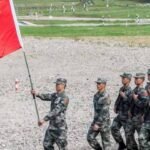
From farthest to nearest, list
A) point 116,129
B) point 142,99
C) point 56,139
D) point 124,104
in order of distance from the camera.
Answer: point 116,129, point 124,104, point 142,99, point 56,139

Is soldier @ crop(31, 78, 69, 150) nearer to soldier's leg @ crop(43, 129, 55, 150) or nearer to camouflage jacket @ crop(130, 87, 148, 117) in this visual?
soldier's leg @ crop(43, 129, 55, 150)

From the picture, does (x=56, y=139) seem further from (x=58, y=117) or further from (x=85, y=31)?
(x=85, y=31)

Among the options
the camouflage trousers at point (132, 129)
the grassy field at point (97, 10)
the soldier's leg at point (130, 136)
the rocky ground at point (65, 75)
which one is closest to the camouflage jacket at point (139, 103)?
the camouflage trousers at point (132, 129)

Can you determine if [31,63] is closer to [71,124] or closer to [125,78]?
[71,124]

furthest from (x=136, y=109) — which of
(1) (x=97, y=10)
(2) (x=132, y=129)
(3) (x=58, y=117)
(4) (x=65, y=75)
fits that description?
(1) (x=97, y=10)

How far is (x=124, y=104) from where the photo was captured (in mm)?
15586

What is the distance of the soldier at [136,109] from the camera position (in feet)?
49.2

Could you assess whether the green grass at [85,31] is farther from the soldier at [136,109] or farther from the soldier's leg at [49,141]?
Answer: the soldier's leg at [49,141]

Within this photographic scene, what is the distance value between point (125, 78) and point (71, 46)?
27.9m

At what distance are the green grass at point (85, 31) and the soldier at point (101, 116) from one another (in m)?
35.2

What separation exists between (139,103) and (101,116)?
90 cm

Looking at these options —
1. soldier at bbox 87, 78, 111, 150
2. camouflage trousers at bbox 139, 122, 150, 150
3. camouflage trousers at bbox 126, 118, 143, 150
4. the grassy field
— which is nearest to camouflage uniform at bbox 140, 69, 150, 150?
camouflage trousers at bbox 139, 122, 150, 150

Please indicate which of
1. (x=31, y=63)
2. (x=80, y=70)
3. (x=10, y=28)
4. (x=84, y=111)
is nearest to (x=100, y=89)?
(x=10, y=28)

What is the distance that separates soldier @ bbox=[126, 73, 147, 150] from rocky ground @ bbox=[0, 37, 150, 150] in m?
1.02
